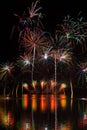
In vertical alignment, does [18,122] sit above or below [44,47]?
below

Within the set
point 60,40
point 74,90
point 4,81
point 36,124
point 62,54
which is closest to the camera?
point 36,124

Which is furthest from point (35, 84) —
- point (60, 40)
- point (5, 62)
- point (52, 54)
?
point (60, 40)

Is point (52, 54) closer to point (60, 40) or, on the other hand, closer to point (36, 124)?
point (60, 40)

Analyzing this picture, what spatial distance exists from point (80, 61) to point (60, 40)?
26.0 metres

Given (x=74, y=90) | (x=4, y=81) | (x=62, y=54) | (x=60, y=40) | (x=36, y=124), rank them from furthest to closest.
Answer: (x=4, y=81), (x=74, y=90), (x=62, y=54), (x=60, y=40), (x=36, y=124)

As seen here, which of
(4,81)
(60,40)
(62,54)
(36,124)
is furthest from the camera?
(4,81)

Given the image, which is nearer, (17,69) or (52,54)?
(52,54)

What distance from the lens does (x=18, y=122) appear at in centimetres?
2139

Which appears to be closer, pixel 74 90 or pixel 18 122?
pixel 18 122

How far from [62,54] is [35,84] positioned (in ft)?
76.5

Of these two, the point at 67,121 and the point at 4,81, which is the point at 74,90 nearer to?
the point at 4,81

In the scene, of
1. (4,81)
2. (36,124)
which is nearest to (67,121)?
(36,124)

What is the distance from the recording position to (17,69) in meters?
78.9

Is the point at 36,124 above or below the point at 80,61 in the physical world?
below
